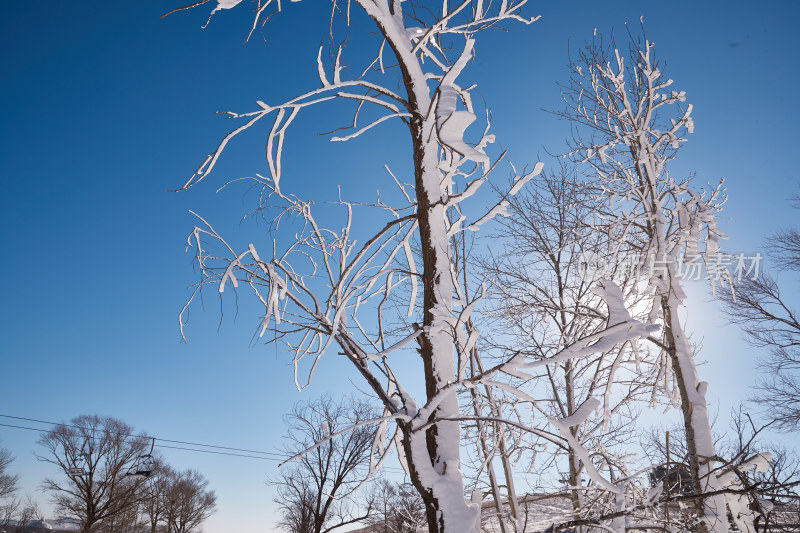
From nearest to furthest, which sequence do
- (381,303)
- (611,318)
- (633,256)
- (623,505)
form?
(611,318)
(381,303)
(623,505)
(633,256)

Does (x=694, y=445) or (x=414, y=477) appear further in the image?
(x=694, y=445)

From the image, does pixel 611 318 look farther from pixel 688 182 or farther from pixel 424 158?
pixel 688 182

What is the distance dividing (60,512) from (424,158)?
34.3 metres

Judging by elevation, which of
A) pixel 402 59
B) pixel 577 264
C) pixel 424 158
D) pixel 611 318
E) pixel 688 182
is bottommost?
pixel 611 318

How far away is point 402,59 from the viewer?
1.83m

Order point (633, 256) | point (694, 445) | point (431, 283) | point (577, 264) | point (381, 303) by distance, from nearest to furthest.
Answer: point (431, 283)
point (381, 303)
point (694, 445)
point (633, 256)
point (577, 264)

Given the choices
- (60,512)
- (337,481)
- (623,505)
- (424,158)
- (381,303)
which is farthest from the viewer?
(60,512)

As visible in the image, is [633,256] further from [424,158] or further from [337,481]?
[337,481]

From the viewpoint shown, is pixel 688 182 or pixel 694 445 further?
pixel 688 182

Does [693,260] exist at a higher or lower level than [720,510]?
higher

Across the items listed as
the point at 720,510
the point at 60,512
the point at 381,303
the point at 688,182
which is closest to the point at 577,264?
the point at 688,182

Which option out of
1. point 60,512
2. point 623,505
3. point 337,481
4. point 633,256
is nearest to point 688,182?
point 633,256

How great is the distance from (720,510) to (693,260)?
2259mm

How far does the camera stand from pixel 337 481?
15891 millimetres
